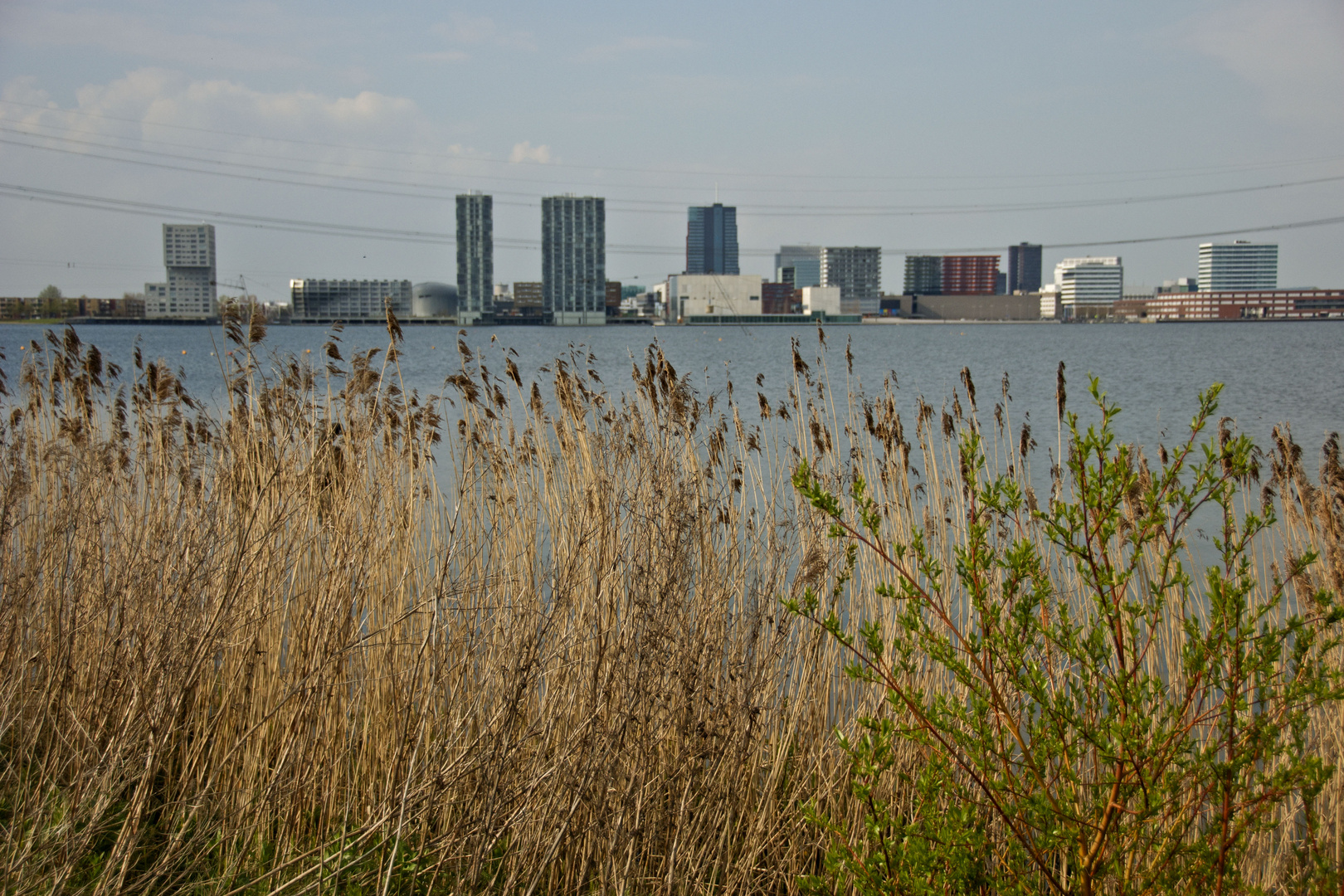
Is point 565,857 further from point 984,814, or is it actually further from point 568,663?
point 984,814

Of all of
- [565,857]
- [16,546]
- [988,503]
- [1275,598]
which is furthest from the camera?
[16,546]

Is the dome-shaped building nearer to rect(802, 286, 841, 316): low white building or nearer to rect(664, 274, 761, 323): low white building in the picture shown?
rect(664, 274, 761, 323): low white building

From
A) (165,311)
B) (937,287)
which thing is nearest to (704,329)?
(165,311)

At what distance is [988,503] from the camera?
90.6 inches

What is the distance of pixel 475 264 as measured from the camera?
120 meters

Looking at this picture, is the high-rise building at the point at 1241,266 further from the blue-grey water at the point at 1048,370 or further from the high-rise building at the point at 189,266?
the high-rise building at the point at 189,266

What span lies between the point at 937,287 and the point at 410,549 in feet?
669

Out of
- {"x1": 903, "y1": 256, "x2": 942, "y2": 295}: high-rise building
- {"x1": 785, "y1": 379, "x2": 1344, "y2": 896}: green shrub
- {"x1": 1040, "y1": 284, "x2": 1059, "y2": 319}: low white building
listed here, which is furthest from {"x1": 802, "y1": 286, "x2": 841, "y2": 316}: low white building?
{"x1": 785, "y1": 379, "x2": 1344, "y2": 896}: green shrub

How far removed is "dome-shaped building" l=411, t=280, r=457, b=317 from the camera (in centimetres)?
11312

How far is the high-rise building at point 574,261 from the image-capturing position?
119 meters

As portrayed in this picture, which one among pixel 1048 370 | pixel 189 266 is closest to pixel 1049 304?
pixel 1048 370

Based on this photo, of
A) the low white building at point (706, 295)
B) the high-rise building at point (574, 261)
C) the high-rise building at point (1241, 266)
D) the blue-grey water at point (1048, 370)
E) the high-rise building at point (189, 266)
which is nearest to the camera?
the blue-grey water at point (1048, 370)

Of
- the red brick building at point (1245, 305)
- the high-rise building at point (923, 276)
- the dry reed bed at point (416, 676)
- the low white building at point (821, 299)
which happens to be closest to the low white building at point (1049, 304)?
the red brick building at point (1245, 305)

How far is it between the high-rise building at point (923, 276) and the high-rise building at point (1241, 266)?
6057cm
